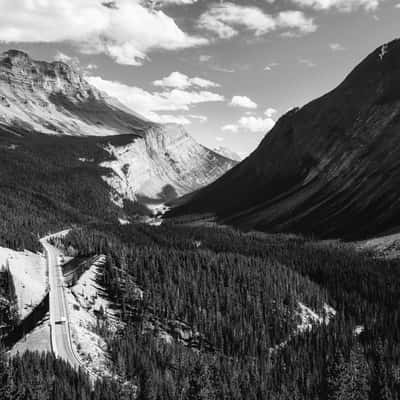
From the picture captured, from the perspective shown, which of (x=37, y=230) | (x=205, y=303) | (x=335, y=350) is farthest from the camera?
(x=37, y=230)

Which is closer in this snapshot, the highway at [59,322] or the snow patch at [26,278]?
the highway at [59,322]

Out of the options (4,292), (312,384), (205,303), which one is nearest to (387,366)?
(312,384)

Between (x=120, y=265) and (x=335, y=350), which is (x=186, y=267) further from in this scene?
(x=335, y=350)

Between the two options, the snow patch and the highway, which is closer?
the highway

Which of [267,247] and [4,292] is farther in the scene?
[267,247]

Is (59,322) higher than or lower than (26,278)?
lower

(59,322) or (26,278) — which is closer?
(59,322)

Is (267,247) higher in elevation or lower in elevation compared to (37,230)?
lower

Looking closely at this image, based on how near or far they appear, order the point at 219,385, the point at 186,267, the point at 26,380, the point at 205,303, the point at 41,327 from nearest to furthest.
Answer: the point at 26,380, the point at 219,385, the point at 41,327, the point at 205,303, the point at 186,267
